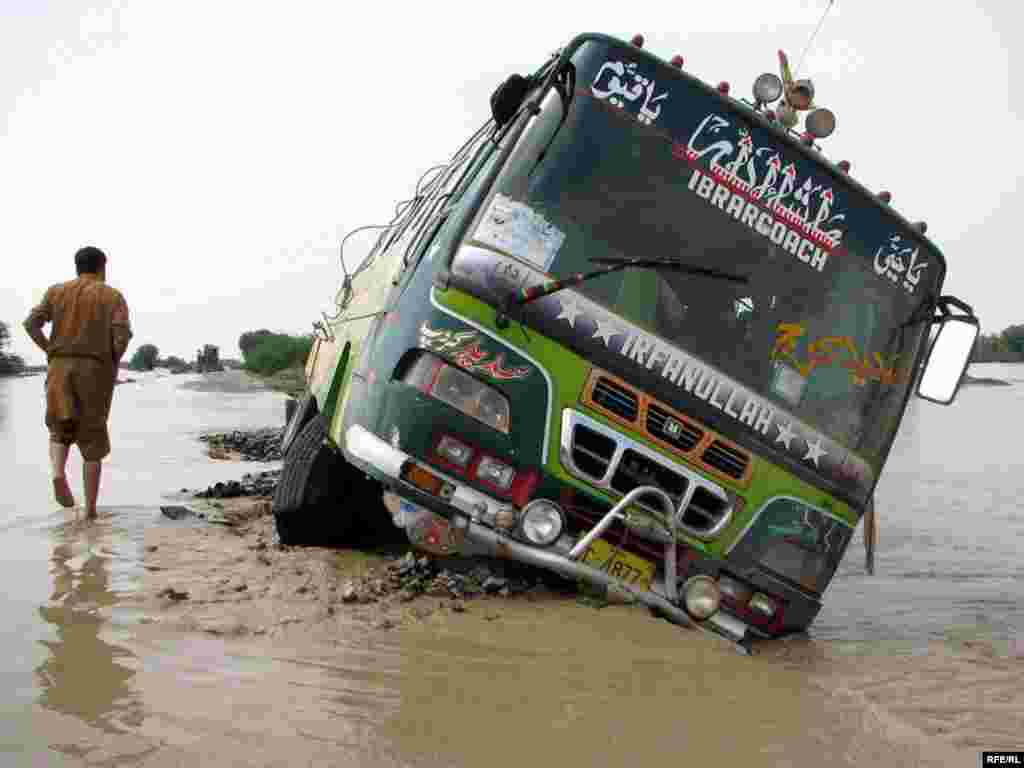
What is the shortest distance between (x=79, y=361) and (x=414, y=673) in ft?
13.4

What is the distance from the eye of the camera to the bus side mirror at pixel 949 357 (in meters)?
4.84

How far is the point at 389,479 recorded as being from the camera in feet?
13.5

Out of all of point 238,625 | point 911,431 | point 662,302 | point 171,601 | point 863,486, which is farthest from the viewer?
point 911,431

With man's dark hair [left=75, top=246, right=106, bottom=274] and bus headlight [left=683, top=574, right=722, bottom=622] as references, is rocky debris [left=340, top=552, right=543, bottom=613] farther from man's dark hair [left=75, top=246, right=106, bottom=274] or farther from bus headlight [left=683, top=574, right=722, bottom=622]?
man's dark hair [left=75, top=246, right=106, bottom=274]

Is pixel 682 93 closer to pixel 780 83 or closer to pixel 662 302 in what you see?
pixel 780 83

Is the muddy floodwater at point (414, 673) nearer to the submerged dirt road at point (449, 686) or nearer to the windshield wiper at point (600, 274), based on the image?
the submerged dirt road at point (449, 686)

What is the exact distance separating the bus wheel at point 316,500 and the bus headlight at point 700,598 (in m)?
2.01

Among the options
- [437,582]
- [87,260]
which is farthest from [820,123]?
[87,260]

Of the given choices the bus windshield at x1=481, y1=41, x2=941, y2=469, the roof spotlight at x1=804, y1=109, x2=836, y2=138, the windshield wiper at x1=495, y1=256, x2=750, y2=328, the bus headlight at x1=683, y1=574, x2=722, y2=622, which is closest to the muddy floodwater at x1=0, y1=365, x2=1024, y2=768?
the bus headlight at x1=683, y1=574, x2=722, y2=622

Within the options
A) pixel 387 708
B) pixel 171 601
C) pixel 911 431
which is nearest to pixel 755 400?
pixel 387 708

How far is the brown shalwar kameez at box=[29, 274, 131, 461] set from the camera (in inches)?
247

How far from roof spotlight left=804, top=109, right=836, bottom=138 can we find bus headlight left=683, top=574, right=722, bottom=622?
2364 millimetres

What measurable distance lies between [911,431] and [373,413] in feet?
75.4

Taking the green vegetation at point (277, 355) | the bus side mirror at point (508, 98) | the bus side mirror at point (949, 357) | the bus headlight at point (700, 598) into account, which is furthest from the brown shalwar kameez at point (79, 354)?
the green vegetation at point (277, 355)
